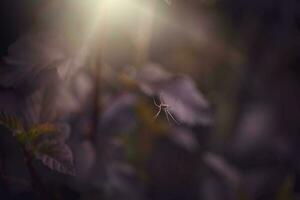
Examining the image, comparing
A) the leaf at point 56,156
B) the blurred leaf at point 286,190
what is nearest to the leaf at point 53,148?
the leaf at point 56,156

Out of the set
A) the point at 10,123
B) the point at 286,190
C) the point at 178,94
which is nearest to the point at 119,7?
the point at 178,94

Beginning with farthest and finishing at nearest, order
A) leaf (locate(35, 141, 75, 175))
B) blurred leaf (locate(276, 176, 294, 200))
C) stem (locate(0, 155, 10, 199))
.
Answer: blurred leaf (locate(276, 176, 294, 200)) < stem (locate(0, 155, 10, 199)) < leaf (locate(35, 141, 75, 175))

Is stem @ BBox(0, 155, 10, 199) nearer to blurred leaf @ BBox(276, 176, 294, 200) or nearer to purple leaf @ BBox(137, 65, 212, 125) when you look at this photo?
purple leaf @ BBox(137, 65, 212, 125)

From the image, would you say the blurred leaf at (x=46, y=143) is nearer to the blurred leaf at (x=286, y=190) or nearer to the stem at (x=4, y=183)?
the stem at (x=4, y=183)

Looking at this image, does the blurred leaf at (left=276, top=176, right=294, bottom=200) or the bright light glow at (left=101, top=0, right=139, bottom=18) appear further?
the blurred leaf at (left=276, top=176, right=294, bottom=200)

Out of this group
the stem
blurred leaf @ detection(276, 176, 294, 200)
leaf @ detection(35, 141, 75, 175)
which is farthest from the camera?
blurred leaf @ detection(276, 176, 294, 200)

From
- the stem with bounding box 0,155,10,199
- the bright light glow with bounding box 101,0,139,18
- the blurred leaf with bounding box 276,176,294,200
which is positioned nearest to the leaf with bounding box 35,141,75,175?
the stem with bounding box 0,155,10,199

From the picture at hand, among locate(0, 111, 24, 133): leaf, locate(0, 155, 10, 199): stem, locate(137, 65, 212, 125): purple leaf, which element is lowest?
locate(0, 155, 10, 199): stem

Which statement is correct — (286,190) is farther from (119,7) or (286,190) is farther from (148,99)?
(119,7)
